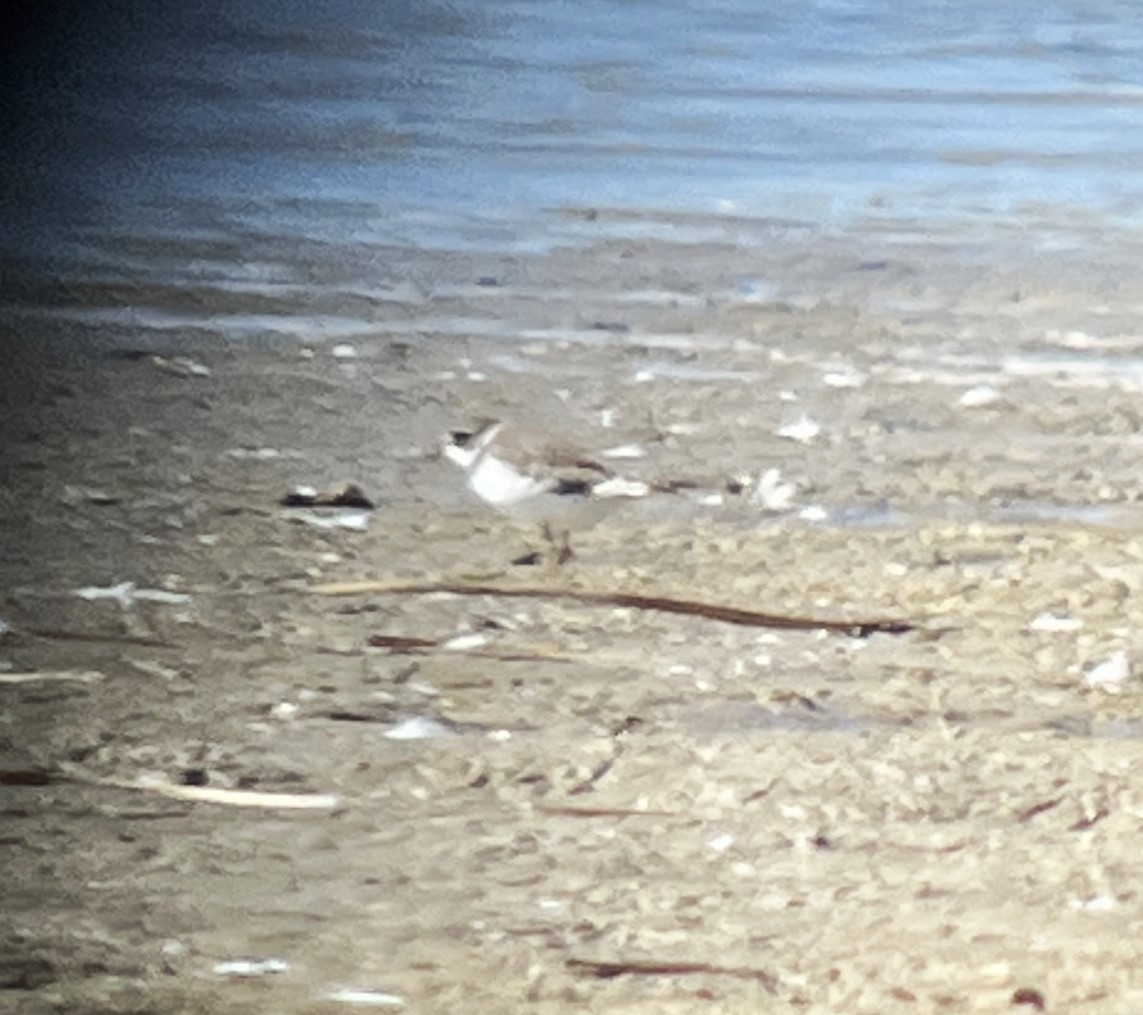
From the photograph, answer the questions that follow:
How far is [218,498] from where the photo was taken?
1.81ft

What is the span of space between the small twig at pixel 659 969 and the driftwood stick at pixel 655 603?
0.11m

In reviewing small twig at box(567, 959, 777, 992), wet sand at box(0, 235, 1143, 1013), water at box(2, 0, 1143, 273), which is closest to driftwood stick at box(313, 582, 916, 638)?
wet sand at box(0, 235, 1143, 1013)

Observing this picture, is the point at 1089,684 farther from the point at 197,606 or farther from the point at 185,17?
the point at 185,17

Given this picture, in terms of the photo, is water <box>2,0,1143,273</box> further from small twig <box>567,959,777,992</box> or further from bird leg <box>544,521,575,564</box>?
small twig <box>567,959,777,992</box>

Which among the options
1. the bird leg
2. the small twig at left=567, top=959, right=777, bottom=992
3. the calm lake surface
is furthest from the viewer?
the calm lake surface

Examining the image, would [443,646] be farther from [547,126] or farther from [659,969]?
[547,126]

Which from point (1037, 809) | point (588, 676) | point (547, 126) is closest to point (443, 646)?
point (588, 676)

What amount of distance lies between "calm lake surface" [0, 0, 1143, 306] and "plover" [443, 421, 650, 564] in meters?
0.13

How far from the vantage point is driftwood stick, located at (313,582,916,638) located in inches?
19.7

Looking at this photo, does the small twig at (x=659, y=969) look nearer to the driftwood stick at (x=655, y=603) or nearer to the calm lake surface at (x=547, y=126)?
the driftwood stick at (x=655, y=603)

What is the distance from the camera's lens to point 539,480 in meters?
0.56

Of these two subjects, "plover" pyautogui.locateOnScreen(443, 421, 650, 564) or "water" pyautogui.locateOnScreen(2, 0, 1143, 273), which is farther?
"water" pyautogui.locateOnScreen(2, 0, 1143, 273)

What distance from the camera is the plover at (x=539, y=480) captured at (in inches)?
21.5

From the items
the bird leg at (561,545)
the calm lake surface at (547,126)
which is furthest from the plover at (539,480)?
the calm lake surface at (547,126)
